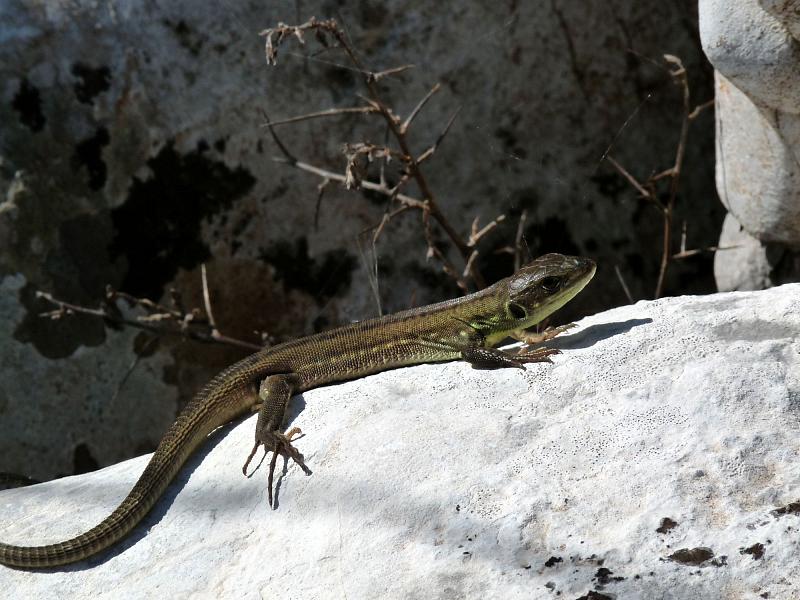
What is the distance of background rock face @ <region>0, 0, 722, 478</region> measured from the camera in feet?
17.2

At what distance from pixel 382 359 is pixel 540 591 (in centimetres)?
189

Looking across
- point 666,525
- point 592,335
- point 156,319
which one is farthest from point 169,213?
point 666,525

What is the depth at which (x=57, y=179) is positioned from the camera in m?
5.22

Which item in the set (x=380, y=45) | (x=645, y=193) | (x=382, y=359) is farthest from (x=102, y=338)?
(x=645, y=193)

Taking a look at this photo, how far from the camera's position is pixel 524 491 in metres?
3.10

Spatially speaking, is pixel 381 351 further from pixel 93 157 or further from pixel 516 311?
pixel 93 157

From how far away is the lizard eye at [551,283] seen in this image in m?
4.29

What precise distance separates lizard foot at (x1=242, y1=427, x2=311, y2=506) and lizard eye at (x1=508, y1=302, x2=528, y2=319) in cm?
111

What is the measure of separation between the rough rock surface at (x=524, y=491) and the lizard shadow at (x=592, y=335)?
19mm

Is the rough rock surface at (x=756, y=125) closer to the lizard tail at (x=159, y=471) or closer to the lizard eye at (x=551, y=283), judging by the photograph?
the lizard eye at (x=551, y=283)

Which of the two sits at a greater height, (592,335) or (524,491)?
(592,335)

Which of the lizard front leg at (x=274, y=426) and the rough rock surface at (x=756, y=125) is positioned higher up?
the rough rock surface at (x=756, y=125)

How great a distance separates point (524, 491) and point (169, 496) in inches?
60.4

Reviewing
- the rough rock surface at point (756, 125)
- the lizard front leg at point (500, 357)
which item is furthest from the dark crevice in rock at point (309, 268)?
the rough rock surface at point (756, 125)
